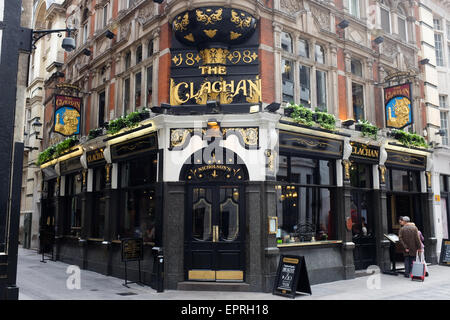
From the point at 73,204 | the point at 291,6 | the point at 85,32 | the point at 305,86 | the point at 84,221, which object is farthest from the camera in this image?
the point at 85,32

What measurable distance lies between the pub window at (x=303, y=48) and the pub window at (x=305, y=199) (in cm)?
354

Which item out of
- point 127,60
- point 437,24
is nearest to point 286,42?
point 127,60

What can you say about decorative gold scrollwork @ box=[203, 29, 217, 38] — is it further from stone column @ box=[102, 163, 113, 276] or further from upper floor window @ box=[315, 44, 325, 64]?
stone column @ box=[102, 163, 113, 276]

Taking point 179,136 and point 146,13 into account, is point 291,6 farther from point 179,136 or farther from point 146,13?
point 179,136

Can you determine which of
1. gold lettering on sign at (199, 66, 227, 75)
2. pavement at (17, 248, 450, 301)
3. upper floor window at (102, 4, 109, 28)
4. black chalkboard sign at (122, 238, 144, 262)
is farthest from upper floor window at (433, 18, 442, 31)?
black chalkboard sign at (122, 238, 144, 262)

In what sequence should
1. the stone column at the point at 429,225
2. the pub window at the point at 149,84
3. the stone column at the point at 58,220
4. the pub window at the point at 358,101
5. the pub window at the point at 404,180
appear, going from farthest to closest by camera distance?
the stone column at the point at 58,220 < the stone column at the point at 429,225 < the pub window at the point at 404,180 < the pub window at the point at 358,101 < the pub window at the point at 149,84

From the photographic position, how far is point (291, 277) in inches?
401

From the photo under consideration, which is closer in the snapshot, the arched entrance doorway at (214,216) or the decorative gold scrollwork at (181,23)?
the arched entrance doorway at (214,216)

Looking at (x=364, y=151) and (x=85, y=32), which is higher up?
(x=85, y=32)

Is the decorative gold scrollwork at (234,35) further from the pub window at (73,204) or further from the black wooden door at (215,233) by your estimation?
the pub window at (73,204)

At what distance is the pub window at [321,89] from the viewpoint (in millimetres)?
13758

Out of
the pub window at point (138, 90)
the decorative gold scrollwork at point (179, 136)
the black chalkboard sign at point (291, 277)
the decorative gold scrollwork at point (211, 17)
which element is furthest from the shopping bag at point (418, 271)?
the pub window at point (138, 90)

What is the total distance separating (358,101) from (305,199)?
4865mm
